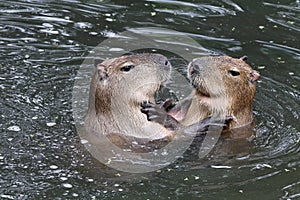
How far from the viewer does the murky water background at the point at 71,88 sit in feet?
22.0

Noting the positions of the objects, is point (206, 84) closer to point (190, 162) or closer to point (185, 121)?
point (185, 121)

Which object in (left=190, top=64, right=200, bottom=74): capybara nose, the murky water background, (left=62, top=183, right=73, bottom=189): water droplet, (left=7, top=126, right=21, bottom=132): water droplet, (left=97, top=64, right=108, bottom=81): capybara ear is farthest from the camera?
(left=190, top=64, right=200, bottom=74): capybara nose

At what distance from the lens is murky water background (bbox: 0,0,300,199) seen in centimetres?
670

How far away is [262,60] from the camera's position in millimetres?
9711

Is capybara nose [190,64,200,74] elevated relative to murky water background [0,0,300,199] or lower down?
elevated

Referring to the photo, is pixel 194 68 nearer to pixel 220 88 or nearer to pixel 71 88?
pixel 220 88

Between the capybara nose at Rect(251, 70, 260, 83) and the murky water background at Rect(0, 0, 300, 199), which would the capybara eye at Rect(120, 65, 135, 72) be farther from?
the capybara nose at Rect(251, 70, 260, 83)

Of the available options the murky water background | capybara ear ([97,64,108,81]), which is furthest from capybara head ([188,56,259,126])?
capybara ear ([97,64,108,81])

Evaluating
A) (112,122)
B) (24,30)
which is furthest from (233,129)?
(24,30)

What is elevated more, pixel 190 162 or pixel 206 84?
pixel 206 84

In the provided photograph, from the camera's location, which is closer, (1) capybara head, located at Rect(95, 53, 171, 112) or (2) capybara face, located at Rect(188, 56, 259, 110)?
(1) capybara head, located at Rect(95, 53, 171, 112)

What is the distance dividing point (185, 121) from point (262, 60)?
2.13 m

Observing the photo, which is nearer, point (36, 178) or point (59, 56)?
point (36, 178)

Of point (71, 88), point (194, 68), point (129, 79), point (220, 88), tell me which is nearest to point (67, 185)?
point (129, 79)
